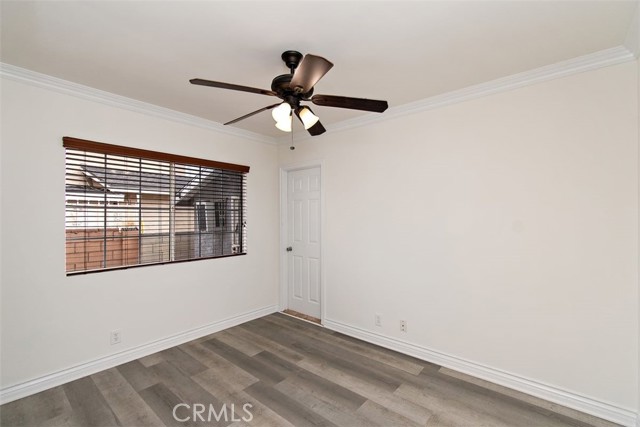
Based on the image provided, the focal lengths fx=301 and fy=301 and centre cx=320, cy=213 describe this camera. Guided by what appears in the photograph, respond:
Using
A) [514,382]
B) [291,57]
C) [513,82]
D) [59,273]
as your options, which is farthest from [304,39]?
[514,382]

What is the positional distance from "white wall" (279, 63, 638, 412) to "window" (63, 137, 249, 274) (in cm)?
157

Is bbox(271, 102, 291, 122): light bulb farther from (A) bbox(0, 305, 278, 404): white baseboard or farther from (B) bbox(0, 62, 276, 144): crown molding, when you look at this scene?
(A) bbox(0, 305, 278, 404): white baseboard

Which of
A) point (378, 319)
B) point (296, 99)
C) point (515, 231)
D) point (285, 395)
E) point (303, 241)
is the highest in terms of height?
point (296, 99)

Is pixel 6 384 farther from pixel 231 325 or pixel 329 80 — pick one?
pixel 329 80

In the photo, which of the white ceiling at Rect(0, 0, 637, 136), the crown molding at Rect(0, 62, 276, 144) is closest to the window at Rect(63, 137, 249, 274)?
the crown molding at Rect(0, 62, 276, 144)

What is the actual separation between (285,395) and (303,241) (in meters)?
2.10

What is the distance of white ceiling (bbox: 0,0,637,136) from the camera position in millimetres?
1647

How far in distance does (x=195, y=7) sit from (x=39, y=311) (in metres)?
2.60

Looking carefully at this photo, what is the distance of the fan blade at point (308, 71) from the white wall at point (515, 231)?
1.45 m

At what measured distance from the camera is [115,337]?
2.81 m

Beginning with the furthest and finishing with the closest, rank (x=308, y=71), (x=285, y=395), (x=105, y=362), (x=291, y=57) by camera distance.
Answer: (x=105, y=362) → (x=285, y=395) → (x=291, y=57) → (x=308, y=71)

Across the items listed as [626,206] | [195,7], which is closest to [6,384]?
[195,7]

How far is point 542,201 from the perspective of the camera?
2.33m

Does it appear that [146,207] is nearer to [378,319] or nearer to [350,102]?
[350,102]
